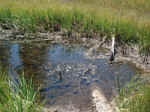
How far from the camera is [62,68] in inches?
224

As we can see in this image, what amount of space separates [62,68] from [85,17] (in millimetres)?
2624

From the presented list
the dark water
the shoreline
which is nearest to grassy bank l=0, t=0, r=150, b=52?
the shoreline

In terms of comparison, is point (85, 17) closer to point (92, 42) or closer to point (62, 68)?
point (92, 42)

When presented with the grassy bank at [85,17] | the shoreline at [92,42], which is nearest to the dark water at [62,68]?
the shoreline at [92,42]

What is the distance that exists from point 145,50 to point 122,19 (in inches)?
51.2

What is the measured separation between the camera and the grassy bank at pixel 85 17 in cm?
635

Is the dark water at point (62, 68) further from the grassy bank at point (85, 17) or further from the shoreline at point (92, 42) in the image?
the grassy bank at point (85, 17)

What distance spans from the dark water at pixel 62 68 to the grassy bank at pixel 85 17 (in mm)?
786

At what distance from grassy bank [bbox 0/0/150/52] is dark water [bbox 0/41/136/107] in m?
0.79

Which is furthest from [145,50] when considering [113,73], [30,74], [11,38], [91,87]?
[11,38]

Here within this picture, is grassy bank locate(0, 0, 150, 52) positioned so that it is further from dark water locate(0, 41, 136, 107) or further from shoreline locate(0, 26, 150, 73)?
dark water locate(0, 41, 136, 107)

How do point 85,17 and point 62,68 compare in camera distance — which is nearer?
point 62,68

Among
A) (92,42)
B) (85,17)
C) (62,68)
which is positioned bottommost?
(62,68)

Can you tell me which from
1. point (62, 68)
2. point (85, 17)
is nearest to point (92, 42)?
point (85, 17)
